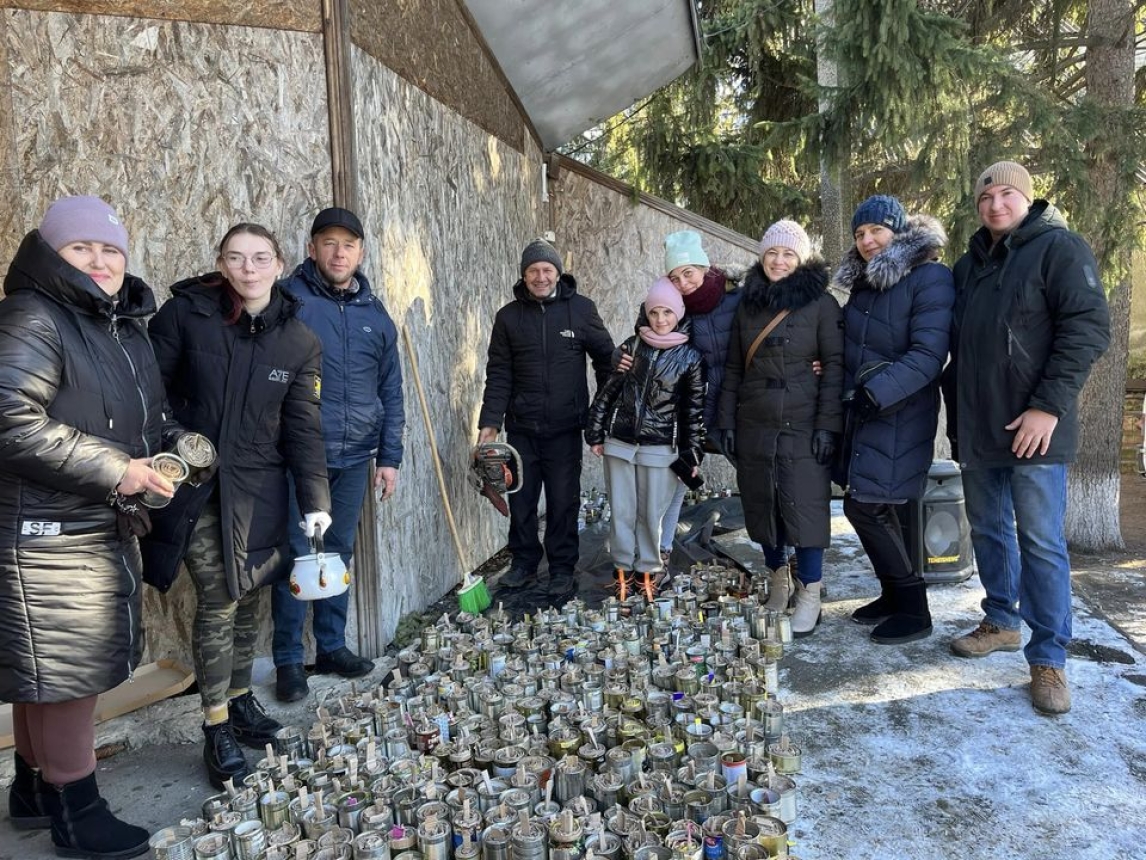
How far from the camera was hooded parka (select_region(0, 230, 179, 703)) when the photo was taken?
7.20ft

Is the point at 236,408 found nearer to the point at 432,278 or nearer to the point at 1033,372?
the point at 432,278

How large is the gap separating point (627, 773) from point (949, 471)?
323cm

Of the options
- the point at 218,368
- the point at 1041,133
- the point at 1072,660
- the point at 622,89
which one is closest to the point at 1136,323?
the point at 1041,133

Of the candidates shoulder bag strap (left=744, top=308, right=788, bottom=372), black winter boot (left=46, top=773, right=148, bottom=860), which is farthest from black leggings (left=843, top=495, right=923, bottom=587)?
black winter boot (left=46, top=773, right=148, bottom=860)

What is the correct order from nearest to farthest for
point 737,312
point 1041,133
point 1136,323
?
point 737,312 < point 1041,133 < point 1136,323

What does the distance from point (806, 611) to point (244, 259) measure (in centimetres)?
317

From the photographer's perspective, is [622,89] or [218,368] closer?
[218,368]

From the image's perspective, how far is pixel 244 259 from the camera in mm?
Answer: 2879

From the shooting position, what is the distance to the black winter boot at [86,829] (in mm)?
2473

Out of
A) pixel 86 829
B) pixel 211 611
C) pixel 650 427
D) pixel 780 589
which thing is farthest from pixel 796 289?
pixel 86 829

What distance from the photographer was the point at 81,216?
7.75 ft

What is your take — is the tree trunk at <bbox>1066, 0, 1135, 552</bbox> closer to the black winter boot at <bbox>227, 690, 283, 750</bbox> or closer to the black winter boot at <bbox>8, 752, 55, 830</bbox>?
the black winter boot at <bbox>227, 690, 283, 750</bbox>

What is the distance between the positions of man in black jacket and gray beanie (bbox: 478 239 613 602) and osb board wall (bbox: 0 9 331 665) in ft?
4.41

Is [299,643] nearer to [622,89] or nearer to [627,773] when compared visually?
[627,773]
